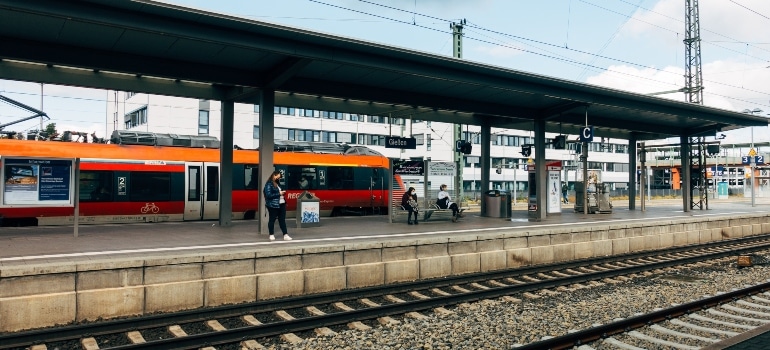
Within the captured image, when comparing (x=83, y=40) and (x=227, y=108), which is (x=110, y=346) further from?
(x=227, y=108)

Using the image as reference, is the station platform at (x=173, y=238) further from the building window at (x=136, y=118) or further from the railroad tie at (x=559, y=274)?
the building window at (x=136, y=118)

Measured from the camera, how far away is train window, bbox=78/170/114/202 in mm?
15742

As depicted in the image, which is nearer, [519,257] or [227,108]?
[519,257]

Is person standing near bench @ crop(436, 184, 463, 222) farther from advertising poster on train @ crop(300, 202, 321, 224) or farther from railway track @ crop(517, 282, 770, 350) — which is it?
railway track @ crop(517, 282, 770, 350)

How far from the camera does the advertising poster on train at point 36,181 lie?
1027 cm

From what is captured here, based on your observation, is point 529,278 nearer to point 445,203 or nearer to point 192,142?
point 445,203

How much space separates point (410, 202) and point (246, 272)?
7.74m

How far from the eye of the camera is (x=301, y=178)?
1994 cm

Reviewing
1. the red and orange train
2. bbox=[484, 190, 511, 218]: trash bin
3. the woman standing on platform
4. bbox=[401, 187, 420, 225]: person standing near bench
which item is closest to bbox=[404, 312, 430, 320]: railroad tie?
the woman standing on platform

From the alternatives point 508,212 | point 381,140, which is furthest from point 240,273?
point 381,140

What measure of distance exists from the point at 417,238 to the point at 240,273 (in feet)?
13.7

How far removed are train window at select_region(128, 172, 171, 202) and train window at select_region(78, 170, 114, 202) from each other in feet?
2.00

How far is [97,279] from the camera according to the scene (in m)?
8.01

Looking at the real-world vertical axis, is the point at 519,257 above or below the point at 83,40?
below
